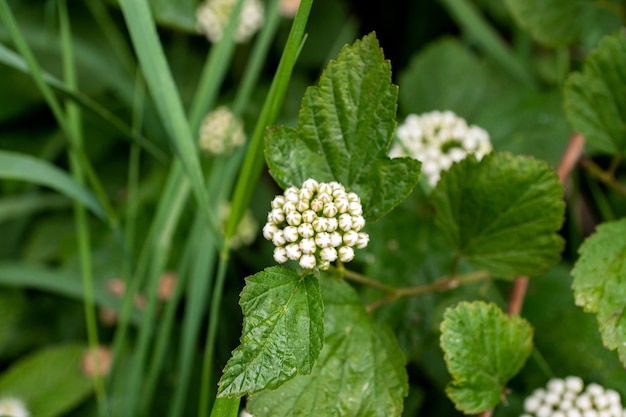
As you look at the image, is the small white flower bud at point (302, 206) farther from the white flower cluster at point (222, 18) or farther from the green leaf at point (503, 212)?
the white flower cluster at point (222, 18)

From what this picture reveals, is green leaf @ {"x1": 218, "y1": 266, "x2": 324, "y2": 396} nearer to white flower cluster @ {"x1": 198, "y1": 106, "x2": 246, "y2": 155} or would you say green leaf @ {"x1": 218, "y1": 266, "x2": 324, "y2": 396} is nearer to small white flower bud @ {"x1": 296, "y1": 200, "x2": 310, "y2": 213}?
small white flower bud @ {"x1": 296, "y1": 200, "x2": 310, "y2": 213}

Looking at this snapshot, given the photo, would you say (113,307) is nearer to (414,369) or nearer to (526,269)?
(414,369)

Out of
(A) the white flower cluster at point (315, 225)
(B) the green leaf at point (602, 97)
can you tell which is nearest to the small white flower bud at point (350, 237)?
(A) the white flower cluster at point (315, 225)

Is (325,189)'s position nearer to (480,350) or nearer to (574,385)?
(480,350)

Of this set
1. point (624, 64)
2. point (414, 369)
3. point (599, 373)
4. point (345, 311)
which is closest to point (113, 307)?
point (414, 369)

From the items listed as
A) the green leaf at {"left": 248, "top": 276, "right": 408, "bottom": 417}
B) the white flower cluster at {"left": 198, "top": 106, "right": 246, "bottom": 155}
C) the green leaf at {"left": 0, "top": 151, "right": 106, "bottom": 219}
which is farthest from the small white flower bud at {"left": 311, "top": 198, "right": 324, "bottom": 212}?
the white flower cluster at {"left": 198, "top": 106, "right": 246, "bottom": 155}

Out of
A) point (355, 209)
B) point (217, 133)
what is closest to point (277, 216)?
point (355, 209)

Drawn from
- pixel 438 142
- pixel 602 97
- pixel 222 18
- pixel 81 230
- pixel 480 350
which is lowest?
pixel 480 350
